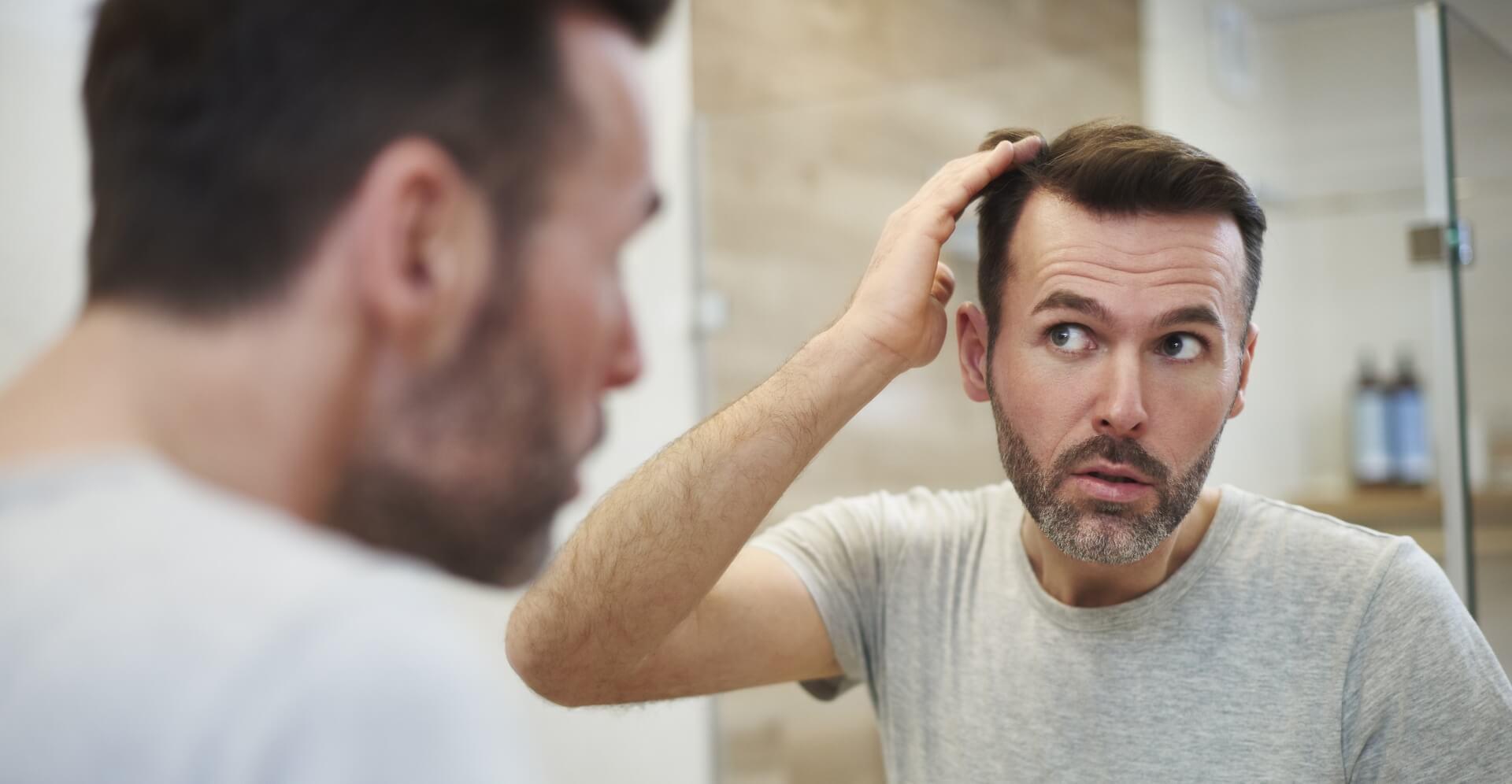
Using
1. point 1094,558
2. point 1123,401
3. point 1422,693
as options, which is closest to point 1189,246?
point 1123,401

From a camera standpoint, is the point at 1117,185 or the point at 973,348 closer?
the point at 1117,185

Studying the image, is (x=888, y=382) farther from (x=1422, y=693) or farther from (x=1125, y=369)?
(x=1422, y=693)

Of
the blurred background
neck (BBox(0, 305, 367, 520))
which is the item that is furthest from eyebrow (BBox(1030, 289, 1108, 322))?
neck (BBox(0, 305, 367, 520))

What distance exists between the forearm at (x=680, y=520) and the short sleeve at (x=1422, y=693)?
43 centimetres

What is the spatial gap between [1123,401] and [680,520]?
357mm

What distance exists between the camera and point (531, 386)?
51 cm

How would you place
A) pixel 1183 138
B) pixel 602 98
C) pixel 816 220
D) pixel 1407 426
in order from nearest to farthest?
1. pixel 602 98
2. pixel 1183 138
3. pixel 1407 426
4. pixel 816 220

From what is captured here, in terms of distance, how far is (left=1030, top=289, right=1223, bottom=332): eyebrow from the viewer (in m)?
0.96

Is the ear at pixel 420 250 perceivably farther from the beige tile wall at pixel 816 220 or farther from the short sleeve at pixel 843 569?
the beige tile wall at pixel 816 220

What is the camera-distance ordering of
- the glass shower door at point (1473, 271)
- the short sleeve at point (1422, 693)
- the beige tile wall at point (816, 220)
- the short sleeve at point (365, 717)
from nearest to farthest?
the short sleeve at point (365, 717), the short sleeve at point (1422, 693), the glass shower door at point (1473, 271), the beige tile wall at point (816, 220)

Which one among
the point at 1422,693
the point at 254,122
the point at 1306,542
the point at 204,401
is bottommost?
the point at 1422,693

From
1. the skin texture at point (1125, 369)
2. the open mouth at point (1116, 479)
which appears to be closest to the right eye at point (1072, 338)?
the skin texture at point (1125, 369)

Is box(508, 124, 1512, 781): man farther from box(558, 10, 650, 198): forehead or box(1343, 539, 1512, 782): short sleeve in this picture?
box(558, 10, 650, 198): forehead

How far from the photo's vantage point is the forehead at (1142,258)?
0.97 meters
